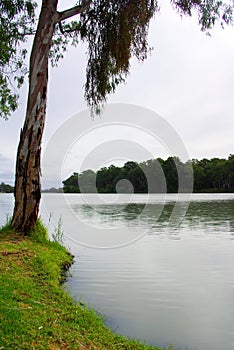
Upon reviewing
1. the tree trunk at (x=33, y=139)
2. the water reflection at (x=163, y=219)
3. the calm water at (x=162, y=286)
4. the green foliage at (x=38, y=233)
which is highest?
the tree trunk at (x=33, y=139)

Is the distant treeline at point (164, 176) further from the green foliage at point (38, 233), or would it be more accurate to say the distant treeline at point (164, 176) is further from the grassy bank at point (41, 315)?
the grassy bank at point (41, 315)

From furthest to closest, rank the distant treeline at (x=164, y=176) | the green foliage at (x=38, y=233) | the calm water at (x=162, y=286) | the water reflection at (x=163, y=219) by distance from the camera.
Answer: the distant treeline at (x=164, y=176), the water reflection at (x=163, y=219), the green foliage at (x=38, y=233), the calm water at (x=162, y=286)

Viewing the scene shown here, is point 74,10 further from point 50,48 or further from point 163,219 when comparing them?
point 163,219

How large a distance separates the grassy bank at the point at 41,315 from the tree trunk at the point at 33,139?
1.92 m

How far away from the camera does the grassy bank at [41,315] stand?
3041 mm

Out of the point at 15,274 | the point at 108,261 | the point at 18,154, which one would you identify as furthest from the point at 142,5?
the point at 15,274

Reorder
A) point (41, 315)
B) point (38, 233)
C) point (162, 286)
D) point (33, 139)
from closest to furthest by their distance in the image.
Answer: point (41, 315), point (162, 286), point (33, 139), point (38, 233)

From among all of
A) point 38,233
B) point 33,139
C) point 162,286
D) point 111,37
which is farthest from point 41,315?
point 111,37

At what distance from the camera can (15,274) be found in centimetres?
520

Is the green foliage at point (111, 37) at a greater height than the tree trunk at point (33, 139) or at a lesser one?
greater

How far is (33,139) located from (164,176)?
6627 cm

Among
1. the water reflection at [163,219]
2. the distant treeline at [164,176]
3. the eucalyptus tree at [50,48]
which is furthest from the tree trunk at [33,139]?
the distant treeline at [164,176]

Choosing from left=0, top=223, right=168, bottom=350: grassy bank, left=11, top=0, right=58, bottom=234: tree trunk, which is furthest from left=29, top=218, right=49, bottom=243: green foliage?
left=0, top=223, right=168, bottom=350: grassy bank

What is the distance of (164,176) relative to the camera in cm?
7319
